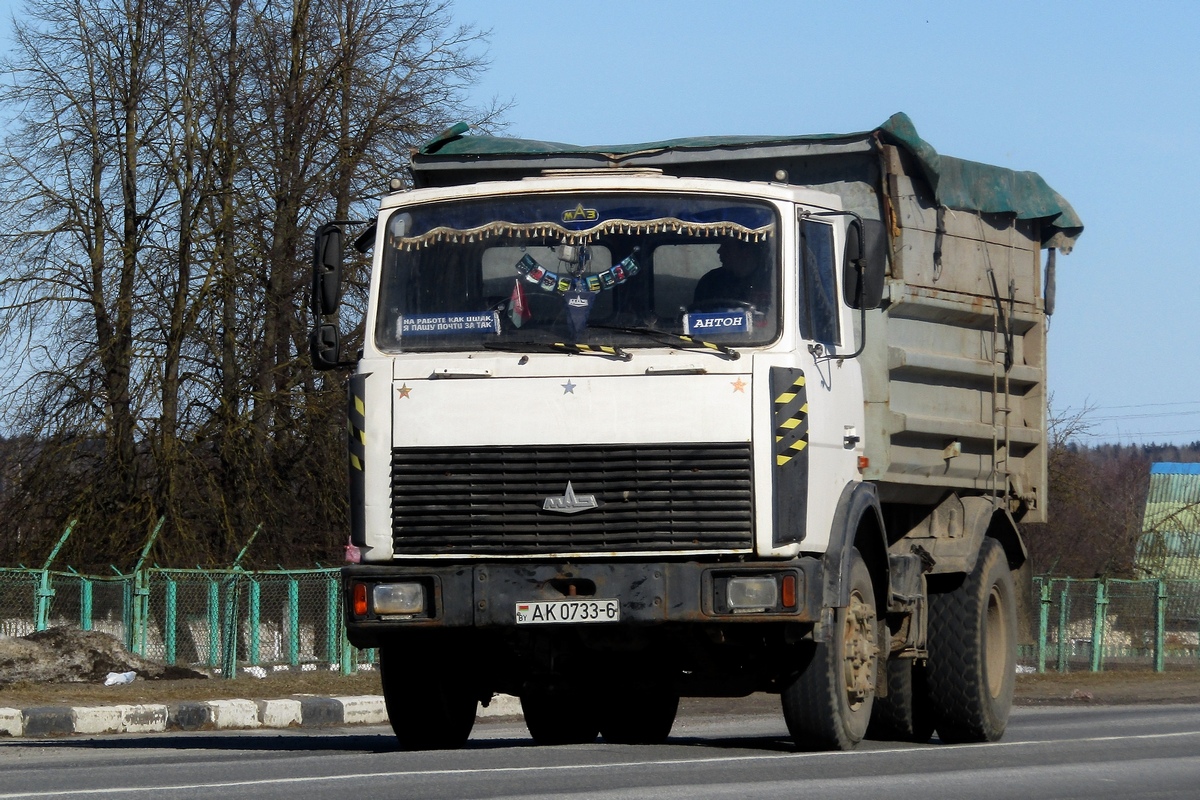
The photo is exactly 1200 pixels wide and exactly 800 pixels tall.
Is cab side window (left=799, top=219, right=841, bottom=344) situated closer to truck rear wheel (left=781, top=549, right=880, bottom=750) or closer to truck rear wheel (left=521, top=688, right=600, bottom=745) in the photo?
truck rear wheel (left=781, top=549, right=880, bottom=750)

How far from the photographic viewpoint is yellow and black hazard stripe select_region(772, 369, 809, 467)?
8906mm

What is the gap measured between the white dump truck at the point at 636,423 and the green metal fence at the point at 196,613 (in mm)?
13257

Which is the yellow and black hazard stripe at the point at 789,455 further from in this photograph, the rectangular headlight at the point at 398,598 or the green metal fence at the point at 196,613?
the green metal fence at the point at 196,613

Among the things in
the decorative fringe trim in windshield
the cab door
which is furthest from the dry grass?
the cab door

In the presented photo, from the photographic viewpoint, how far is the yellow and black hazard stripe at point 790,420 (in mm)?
8906

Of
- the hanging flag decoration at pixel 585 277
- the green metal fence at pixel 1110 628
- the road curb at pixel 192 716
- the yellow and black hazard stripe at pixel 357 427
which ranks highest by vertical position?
the hanging flag decoration at pixel 585 277

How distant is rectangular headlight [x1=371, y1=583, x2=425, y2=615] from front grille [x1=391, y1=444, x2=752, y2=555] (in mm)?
245

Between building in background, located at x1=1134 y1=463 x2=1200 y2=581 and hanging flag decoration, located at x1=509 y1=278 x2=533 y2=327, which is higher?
hanging flag decoration, located at x1=509 y1=278 x2=533 y2=327

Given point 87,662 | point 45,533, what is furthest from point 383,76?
point 87,662

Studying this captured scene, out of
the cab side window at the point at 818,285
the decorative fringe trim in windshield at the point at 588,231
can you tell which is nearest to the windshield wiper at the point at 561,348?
the decorative fringe trim in windshield at the point at 588,231

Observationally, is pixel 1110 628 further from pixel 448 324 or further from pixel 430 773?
pixel 430 773

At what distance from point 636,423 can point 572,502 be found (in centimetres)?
48

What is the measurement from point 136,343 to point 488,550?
20362mm

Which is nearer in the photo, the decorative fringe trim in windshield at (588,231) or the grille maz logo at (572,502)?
the grille maz logo at (572,502)
